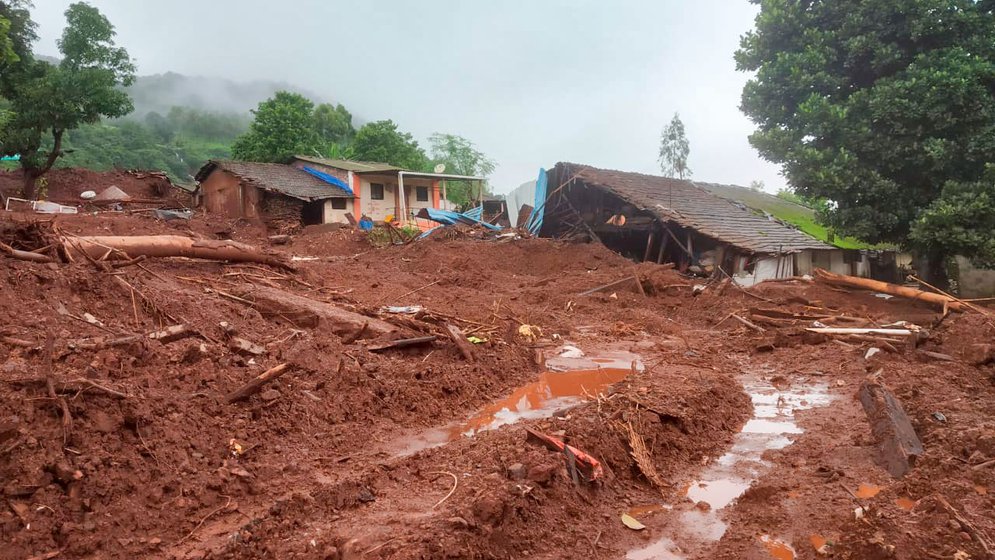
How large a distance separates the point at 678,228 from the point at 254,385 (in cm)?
1633

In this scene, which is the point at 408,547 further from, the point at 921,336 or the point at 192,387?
the point at 921,336

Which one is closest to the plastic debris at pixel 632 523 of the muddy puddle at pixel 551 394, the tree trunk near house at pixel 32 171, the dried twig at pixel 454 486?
the dried twig at pixel 454 486

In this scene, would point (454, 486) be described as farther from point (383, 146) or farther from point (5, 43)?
point (383, 146)

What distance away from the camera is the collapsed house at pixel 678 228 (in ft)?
58.0

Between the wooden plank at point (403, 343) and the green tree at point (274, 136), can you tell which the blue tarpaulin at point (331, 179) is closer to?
the green tree at point (274, 136)

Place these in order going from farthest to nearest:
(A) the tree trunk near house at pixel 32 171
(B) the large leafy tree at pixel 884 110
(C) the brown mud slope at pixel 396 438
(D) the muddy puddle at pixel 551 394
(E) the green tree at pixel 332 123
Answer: (E) the green tree at pixel 332 123
(A) the tree trunk near house at pixel 32 171
(B) the large leafy tree at pixel 884 110
(D) the muddy puddle at pixel 551 394
(C) the brown mud slope at pixel 396 438

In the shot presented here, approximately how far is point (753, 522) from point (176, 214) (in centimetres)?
2450

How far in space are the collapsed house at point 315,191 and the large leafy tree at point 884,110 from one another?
15.5 m

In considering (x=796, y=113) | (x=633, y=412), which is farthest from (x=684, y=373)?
(x=796, y=113)

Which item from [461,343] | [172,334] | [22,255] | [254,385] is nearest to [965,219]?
[461,343]

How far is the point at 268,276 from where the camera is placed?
9.32 metres

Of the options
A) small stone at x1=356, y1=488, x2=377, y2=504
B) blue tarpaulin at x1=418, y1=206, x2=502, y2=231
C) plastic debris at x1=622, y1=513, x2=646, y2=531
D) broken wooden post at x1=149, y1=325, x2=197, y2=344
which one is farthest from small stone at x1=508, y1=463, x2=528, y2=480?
blue tarpaulin at x1=418, y1=206, x2=502, y2=231

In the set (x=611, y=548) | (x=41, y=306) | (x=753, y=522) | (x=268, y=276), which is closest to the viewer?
(x=611, y=548)

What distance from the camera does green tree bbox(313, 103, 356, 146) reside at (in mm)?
43531
